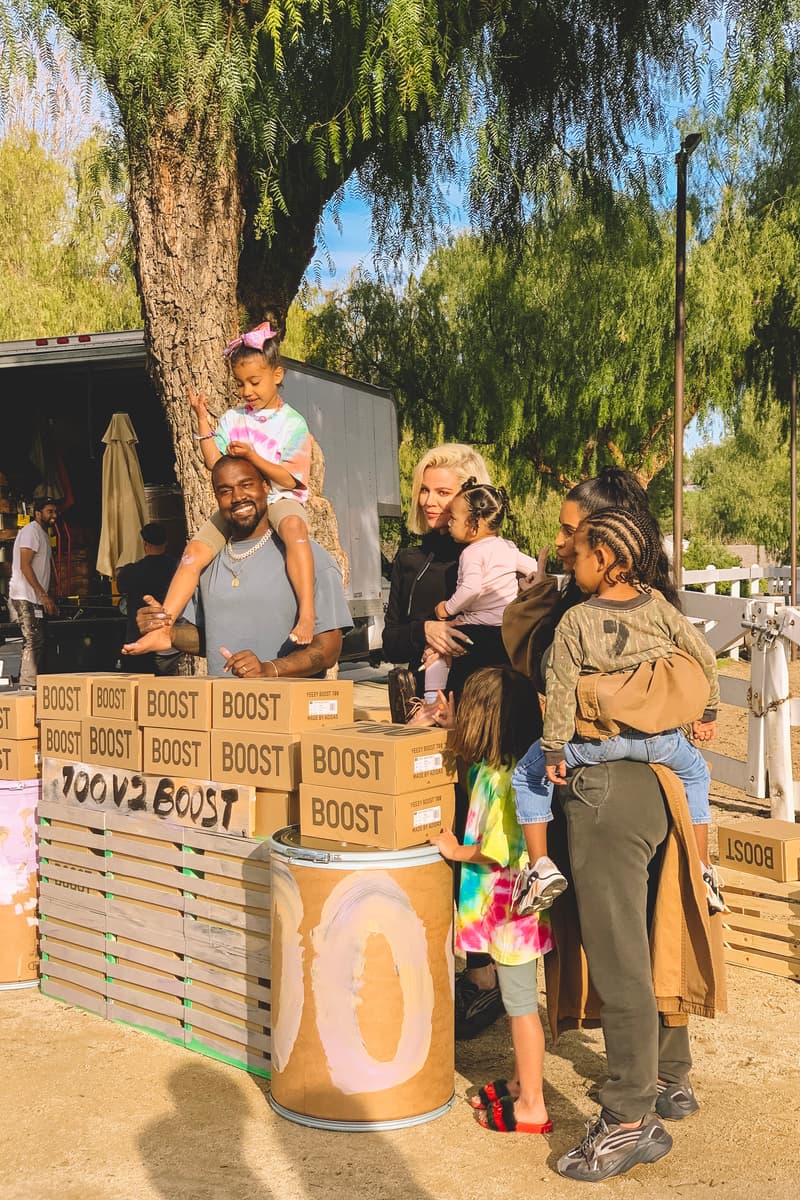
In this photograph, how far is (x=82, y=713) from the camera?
491 centimetres

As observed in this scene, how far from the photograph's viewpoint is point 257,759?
4.22m

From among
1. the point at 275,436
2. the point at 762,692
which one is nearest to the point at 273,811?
the point at 275,436

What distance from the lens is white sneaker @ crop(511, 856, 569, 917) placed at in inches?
135

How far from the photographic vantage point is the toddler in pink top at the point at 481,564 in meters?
4.74

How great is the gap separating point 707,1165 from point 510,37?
801 cm

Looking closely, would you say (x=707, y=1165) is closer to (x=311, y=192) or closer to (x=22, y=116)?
(x=311, y=192)

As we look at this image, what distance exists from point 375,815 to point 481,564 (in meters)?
1.36

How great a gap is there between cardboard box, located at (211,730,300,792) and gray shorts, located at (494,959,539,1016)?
94 centimetres

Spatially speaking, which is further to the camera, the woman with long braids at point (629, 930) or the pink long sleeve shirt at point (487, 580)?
the pink long sleeve shirt at point (487, 580)

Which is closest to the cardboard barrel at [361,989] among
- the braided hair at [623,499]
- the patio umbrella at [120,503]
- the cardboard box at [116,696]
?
the braided hair at [623,499]

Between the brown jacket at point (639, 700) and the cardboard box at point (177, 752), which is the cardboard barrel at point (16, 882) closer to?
the cardboard box at point (177, 752)

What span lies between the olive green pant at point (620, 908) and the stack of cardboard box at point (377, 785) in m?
0.53

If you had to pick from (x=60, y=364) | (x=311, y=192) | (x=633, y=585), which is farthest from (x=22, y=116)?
(x=633, y=585)

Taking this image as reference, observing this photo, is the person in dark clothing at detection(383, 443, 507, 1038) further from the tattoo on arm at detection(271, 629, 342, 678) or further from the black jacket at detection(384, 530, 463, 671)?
the tattoo on arm at detection(271, 629, 342, 678)
